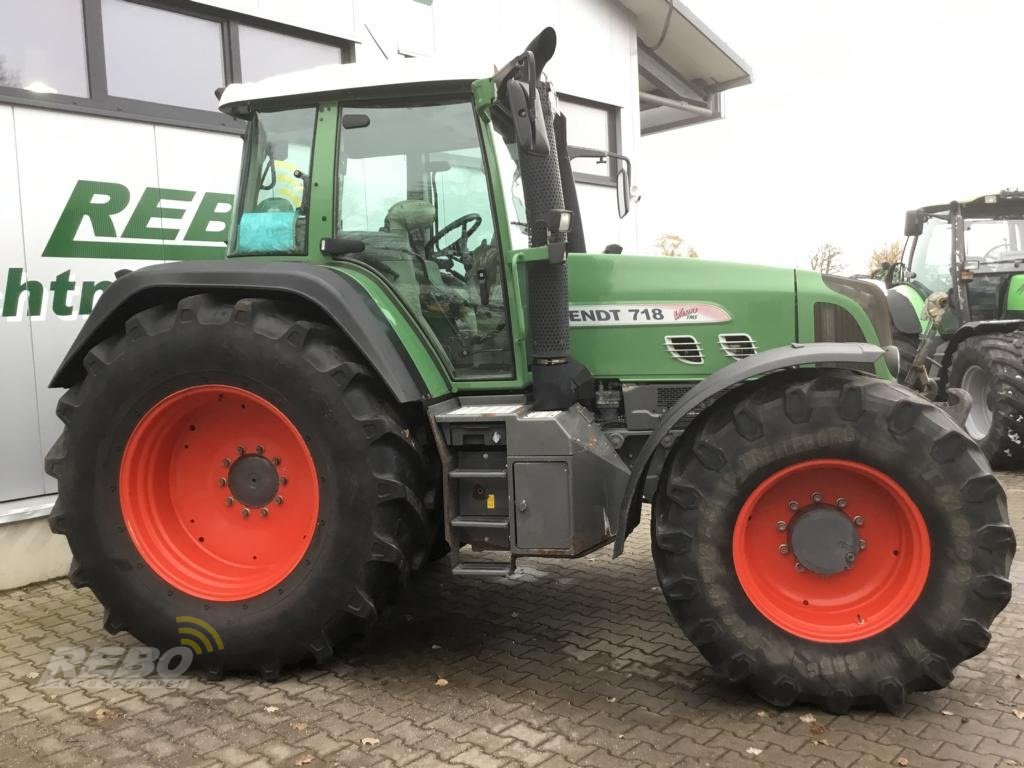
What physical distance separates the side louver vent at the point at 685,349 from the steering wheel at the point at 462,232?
1.01 meters

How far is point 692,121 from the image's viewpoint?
12.4 meters

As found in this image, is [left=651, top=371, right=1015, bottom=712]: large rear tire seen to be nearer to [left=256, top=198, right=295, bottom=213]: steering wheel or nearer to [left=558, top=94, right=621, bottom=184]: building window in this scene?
[left=256, top=198, right=295, bottom=213]: steering wheel

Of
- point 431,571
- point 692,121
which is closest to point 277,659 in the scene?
point 431,571

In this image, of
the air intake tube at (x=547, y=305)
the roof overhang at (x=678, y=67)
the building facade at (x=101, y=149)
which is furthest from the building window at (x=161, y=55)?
the roof overhang at (x=678, y=67)

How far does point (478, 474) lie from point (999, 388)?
6074 mm

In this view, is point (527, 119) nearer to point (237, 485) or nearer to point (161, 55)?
point (237, 485)

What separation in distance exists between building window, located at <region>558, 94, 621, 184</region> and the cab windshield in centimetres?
536

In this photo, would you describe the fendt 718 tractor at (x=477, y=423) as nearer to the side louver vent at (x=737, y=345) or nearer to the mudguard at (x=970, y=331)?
the side louver vent at (x=737, y=345)

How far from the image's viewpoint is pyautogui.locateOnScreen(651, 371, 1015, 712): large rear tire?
2.88m

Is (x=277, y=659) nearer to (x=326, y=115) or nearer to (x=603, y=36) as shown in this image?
(x=326, y=115)

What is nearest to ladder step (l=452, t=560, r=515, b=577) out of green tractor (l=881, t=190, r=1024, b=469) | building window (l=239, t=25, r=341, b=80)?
building window (l=239, t=25, r=341, b=80)

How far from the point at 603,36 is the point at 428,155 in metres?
6.71

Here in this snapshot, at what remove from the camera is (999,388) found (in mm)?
7398

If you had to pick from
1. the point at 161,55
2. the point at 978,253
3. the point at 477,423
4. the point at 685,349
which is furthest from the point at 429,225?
the point at 978,253
